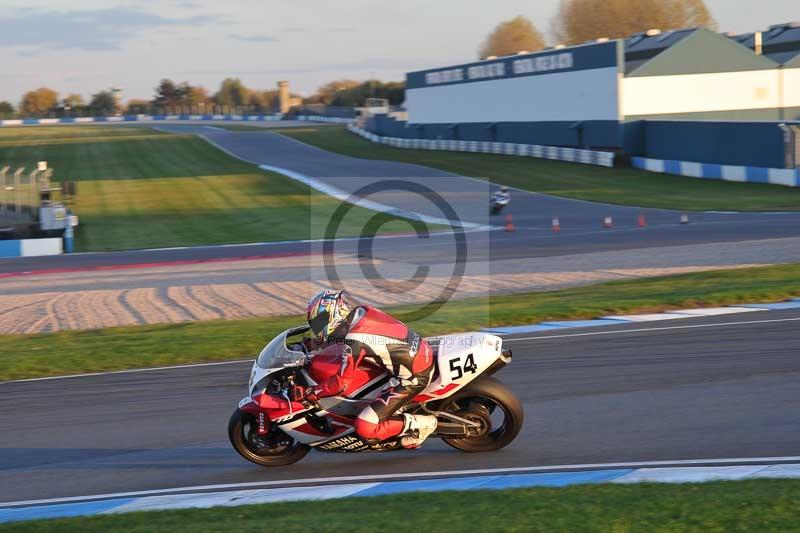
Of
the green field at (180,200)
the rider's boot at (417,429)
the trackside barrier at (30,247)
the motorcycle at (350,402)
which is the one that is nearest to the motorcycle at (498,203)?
the green field at (180,200)

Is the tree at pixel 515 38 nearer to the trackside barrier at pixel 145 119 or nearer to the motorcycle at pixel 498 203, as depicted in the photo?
the trackside barrier at pixel 145 119

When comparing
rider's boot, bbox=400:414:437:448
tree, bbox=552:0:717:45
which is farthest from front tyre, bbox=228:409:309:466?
tree, bbox=552:0:717:45

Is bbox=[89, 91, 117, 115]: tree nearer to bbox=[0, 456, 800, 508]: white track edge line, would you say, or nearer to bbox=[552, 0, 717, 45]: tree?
bbox=[552, 0, 717, 45]: tree

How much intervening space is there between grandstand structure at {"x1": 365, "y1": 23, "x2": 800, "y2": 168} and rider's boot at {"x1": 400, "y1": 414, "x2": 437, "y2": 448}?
121 feet

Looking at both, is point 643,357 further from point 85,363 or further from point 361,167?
point 361,167

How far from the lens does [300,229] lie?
35.9 m

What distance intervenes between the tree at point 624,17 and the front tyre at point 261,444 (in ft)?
391

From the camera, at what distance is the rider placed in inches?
323

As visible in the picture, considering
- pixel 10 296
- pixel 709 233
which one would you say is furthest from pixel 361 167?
pixel 10 296

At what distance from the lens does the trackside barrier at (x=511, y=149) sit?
171 ft

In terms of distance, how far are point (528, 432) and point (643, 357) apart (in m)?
3.42

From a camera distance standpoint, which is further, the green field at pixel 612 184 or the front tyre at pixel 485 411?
the green field at pixel 612 184

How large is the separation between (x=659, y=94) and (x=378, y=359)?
5016cm

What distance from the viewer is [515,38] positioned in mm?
139000
